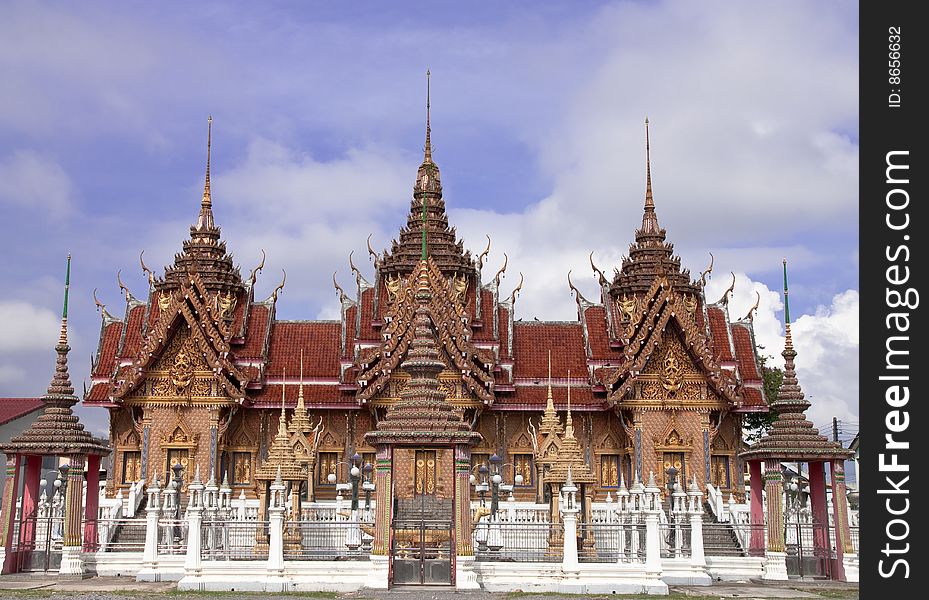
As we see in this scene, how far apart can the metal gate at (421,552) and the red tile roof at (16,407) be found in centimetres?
2862

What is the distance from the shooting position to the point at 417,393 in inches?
805

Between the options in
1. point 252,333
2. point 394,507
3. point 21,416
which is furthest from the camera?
point 21,416

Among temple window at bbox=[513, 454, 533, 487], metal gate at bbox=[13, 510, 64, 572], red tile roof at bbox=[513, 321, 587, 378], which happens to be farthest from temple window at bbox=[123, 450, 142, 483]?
red tile roof at bbox=[513, 321, 587, 378]

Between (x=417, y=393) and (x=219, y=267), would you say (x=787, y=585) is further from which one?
(x=219, y=267)

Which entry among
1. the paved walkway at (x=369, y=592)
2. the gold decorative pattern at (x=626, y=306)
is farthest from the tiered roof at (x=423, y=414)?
the gold decorative pattern at (x=626, y=306)

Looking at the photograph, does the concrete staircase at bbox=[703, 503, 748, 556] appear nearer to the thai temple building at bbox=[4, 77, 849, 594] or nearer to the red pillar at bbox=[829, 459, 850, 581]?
the thai temple building at bbox=[4, 77, 849, 594]

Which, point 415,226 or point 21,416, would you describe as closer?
point 415,226

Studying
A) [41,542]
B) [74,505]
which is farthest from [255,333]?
[74,505]

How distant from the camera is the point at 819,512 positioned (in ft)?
74.1

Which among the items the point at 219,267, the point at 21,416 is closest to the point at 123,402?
the point at 219,267

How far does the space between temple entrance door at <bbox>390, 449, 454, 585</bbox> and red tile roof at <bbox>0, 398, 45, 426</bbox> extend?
28356mm
